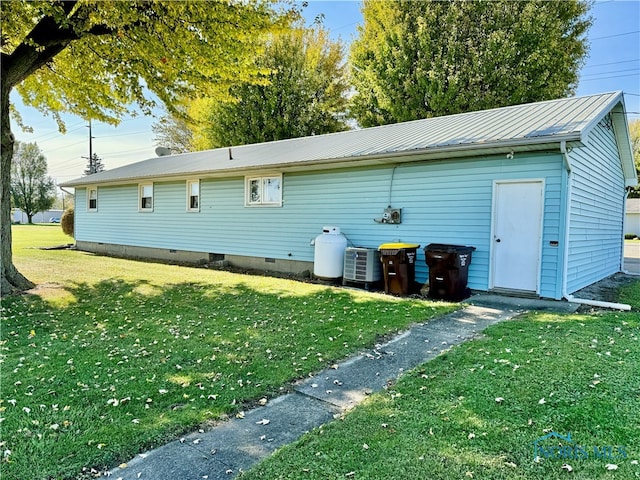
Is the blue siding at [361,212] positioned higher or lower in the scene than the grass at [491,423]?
higher

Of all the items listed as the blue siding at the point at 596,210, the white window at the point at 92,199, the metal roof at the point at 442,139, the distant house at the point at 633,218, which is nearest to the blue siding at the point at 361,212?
the metal roof at the point at 442,139

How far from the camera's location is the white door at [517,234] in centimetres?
698

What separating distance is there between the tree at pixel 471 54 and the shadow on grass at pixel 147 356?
1328 cm

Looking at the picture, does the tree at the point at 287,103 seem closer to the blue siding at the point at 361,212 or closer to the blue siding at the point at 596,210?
the blue siding at the point at 361,212

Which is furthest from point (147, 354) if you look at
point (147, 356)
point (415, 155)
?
point (415, 155)

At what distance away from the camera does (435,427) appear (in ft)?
8.89

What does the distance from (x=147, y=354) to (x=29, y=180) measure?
51.2 meters

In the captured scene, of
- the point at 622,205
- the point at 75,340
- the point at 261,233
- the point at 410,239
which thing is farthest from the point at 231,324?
the point at 622,205

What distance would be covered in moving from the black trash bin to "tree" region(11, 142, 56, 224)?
166 ft

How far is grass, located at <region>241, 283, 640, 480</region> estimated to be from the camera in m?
2.26

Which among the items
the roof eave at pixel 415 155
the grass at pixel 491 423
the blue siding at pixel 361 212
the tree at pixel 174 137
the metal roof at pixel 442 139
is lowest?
the grass at pixel 491 423

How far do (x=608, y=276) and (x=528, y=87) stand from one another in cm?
971

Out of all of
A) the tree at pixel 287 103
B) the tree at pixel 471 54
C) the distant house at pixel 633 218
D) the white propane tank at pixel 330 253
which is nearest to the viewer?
the white propane tank at pixel 330 253

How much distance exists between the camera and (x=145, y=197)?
14.8 m
